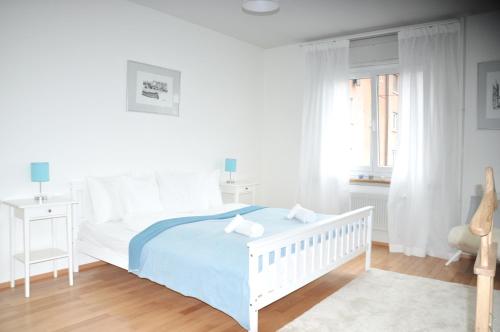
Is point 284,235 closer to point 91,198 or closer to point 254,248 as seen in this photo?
point 254,248

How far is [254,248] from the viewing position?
2.23m

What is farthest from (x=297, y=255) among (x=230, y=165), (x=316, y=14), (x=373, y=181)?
(x=316, y=14)

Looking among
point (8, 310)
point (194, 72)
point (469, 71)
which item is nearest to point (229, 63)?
point (194, 72)

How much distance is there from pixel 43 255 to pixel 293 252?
6.77 ft

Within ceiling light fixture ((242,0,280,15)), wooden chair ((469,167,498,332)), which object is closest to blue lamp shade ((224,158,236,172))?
ceiling light fixture ((242,0,280,15))

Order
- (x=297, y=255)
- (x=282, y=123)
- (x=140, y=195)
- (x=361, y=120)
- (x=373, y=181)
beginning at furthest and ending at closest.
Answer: (x=282, y=123)
(x=361, y=120)
(x=373, y=181)
(x=140, y=195)
(x=297, y=255)

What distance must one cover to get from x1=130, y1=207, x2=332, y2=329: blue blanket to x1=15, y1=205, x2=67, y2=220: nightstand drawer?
726 mm

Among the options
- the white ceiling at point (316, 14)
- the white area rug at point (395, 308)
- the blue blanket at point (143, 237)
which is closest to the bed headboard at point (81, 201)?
the blue blanket at point (143, 237)

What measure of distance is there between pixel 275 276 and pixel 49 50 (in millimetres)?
2729

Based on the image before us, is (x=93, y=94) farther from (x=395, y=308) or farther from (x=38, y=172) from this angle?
(x=395, y=308)

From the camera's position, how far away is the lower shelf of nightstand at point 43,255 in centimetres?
305

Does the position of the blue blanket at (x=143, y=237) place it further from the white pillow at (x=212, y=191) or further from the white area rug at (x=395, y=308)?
the white area rug at (x=395, y=308)

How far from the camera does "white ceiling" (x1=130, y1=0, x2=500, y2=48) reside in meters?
3.88

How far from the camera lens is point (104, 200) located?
3.49 metres
